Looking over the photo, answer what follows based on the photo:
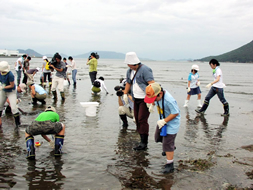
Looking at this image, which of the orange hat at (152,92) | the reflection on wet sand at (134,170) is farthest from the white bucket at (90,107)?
the orange hat at (152,92)

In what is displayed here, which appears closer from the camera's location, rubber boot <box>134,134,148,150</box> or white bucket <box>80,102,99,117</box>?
rubber boot <box>134,134,148,150</box>

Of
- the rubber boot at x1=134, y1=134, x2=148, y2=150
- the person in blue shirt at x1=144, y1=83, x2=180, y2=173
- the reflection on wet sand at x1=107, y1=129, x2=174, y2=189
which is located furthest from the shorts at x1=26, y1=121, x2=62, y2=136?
the person in blue shirt at x1=144, y1=83, x2=180, y2=173

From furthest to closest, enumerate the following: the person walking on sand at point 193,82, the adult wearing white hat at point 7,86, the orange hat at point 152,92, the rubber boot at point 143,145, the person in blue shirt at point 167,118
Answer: the person walking on sand at point 193,82 → the adult wearing white hat at point 7,86 → the rubber boot at point 143,145 → the person in blue shirt at point 167,118 → the orange hat at point 152,92

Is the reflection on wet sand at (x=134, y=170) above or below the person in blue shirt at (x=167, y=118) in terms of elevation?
below

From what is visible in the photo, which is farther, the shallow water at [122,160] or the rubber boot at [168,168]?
the rubber boot at [168,168]

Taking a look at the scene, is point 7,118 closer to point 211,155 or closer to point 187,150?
point 187,150

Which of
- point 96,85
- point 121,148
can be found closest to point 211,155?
point 121,148

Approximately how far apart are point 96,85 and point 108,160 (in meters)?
8.62

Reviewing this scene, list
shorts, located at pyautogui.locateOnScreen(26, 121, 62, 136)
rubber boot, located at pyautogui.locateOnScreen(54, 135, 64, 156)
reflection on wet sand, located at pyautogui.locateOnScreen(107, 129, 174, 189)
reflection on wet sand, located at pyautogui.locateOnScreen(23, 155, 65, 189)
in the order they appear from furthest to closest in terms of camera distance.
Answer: rubber boot, located at pyautogui.locateOnScreen(54, 135, 64, 156) < shorts, located at pyautogui.locateOnScreen(26, 121, 62, 136) < reflection on wet sand, located at pyautogui.locateOnScreen(107, 129, 174, 189) < reflection on wet sand, located at pyautogui.locateOnScreen(23, 155, 65, 189)

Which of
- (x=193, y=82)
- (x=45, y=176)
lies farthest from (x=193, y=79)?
(x=45, y=176)

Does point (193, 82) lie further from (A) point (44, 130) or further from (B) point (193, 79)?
(A) point (44, 130)

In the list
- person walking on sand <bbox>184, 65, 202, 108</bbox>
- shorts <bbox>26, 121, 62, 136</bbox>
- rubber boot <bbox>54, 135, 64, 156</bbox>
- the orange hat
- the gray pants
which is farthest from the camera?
person walking on sand <bbox>184, 65, 202, 108</bbox>

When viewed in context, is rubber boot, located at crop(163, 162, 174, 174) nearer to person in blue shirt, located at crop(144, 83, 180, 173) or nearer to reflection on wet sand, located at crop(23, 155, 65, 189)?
person in blue shirt, located at crop(144, 83, 180, 173)

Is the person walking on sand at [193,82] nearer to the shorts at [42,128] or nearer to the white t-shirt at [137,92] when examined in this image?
the white t-shirt at [137,92]
